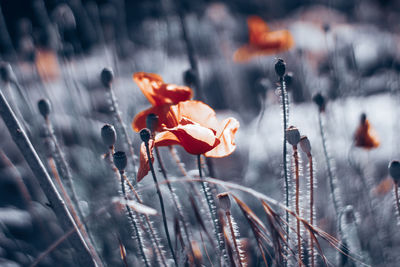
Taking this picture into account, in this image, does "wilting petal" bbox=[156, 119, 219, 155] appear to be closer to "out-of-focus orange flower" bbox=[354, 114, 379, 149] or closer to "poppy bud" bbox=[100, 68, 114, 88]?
"poppy bud" bbox=[100, 68, 114, 88]

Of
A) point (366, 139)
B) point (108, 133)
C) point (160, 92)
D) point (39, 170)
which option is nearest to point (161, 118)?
point (160, 92)

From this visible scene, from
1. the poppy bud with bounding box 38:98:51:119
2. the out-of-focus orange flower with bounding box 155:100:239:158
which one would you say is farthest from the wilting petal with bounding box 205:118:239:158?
the poppy bud with bounding box 38:98:51:119

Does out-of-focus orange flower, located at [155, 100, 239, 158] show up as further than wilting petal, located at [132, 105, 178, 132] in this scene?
No

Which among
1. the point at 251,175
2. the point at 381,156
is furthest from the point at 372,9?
the point at 251,175

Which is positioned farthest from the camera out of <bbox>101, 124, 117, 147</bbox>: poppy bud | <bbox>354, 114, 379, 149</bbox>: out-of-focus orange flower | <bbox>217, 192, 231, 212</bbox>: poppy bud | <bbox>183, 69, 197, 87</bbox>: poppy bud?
<bbox>354, 114, 379, 149</bbox>: out-of-focus orange flower

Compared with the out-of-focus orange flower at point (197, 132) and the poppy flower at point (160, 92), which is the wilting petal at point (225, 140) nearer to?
the out-of-focus orange flower at point (197, 132)
